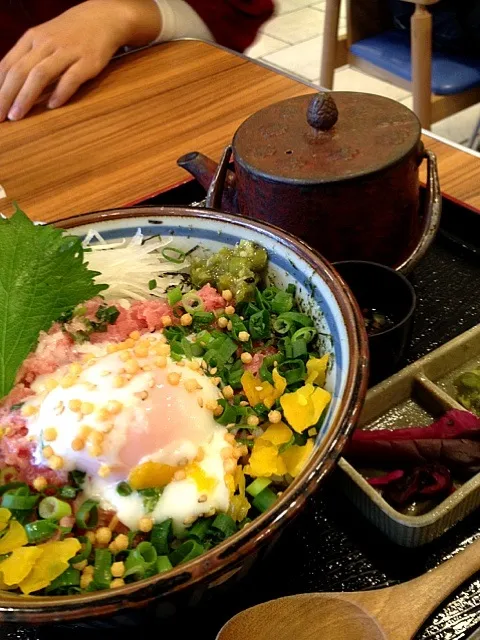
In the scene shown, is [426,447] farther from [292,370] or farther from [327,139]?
[327,139]

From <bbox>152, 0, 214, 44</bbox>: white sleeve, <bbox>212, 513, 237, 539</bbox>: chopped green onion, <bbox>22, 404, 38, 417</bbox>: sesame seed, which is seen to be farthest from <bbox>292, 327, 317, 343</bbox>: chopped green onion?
<bbox>152, 0, 214, 44</bbox>: white sleeve

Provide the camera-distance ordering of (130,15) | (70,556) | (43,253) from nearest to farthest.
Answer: (70,556) < (43,253) < (130,15)

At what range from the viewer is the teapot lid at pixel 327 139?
4.06 feet

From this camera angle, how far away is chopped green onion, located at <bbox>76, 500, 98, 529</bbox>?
89 cm

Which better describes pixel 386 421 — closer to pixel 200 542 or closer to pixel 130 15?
pixel 200 542

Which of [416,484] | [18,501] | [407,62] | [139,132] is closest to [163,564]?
[18,501]

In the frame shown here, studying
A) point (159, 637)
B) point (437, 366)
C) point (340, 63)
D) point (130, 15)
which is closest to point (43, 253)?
point (159, 637)

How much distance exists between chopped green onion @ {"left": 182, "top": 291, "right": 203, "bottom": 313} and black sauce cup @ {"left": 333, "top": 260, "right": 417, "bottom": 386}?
29 cm

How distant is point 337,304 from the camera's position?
101 centimetres

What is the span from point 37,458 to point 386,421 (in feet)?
2.14

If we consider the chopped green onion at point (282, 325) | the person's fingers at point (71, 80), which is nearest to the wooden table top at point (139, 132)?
the person's fingers at point (71, 80)

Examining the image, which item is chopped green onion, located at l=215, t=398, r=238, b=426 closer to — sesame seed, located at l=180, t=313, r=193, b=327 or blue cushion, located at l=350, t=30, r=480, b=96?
sesame seed, located at l=180, t=313, r=193, b=327

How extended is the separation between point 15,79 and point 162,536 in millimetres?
1980

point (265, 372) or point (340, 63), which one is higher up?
point (265, 372)
